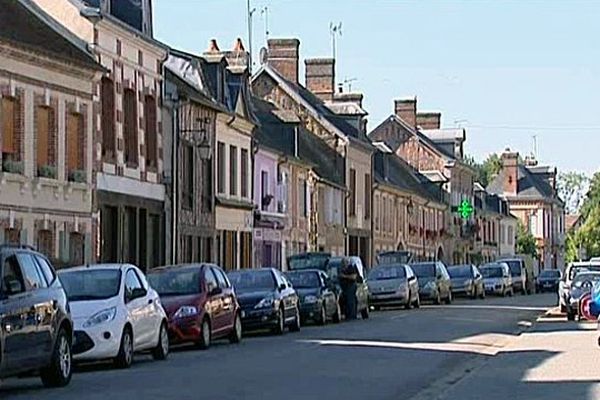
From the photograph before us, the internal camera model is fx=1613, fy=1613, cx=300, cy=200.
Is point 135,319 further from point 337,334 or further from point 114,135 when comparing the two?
point 114,135

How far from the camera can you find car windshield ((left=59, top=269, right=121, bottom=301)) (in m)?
A: 24.8

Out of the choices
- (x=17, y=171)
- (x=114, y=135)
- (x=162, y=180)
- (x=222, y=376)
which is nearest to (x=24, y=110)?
(x=17, y=171)

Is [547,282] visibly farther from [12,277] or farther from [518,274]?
[12,277]

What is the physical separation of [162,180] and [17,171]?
11.2 m

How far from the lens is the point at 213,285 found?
30.6 metres

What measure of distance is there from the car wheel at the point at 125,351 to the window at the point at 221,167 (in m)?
28.0

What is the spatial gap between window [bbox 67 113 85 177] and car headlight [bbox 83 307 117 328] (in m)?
14.6

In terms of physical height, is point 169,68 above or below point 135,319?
above

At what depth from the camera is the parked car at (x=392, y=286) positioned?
54.8 metres

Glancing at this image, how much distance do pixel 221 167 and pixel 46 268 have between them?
32.2m

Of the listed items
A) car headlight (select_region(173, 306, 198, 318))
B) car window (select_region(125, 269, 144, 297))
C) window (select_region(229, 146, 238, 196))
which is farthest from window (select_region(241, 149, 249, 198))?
car window (select_region(125, 269, 144, 297))

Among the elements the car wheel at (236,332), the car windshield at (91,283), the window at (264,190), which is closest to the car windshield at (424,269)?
the window at (264,190)

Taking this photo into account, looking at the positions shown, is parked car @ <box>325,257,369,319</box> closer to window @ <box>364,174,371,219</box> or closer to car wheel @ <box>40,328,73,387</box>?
car wheel @ <box>40,328,73,387</box>

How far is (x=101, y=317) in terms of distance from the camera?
24172 mm
